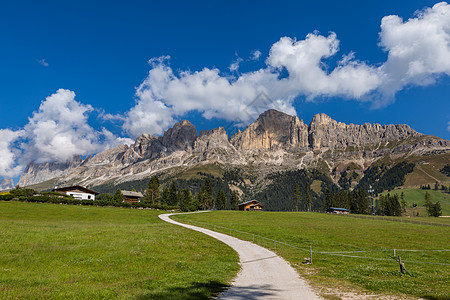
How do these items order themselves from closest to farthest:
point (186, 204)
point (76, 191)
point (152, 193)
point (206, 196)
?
point (76, 191) < point (186, 204) < point (152, 193) < point (206, 196)

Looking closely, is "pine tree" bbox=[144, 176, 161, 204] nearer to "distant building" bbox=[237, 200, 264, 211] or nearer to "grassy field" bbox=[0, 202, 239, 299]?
"distant building" bbox=[237, 200, 264, 211]

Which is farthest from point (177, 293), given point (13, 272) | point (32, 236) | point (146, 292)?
point (32, 236)

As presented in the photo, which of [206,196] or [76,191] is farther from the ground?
[76,191]

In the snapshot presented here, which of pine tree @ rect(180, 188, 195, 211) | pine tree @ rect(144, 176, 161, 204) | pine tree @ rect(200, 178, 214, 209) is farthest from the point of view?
pine tree @ rect(200, 178, 214, 209)

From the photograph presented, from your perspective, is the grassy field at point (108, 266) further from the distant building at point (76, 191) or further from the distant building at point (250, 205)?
the distant building at point (250, 205)

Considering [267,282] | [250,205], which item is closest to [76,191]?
[250,205]

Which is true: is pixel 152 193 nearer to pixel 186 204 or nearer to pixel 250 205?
pixel 186 204

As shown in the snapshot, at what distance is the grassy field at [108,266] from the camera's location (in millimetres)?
12680

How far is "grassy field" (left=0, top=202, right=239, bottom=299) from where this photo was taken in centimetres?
1268

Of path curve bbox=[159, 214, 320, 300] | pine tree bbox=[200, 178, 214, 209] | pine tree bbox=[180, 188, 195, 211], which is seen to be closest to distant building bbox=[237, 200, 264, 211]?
pine tree bbox=[200, 178, 214, 209]

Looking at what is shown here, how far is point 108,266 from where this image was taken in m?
18.2

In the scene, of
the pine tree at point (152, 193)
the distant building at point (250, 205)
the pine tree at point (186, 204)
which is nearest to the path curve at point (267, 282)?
the pine tree at point (186, 204)

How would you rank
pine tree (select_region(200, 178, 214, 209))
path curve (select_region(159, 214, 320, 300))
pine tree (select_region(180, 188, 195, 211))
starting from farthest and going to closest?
pine tree (select_region(200, 178, 214, 209)) → pine tree (select_region(180, 188, 195, 211)) → path curve (select_region(159, 214, 320, 300))

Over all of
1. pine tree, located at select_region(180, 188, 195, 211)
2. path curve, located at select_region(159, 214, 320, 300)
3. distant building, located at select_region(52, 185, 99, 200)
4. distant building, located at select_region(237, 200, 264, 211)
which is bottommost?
distant building, located at select_region(237, 200, 264, 211)
